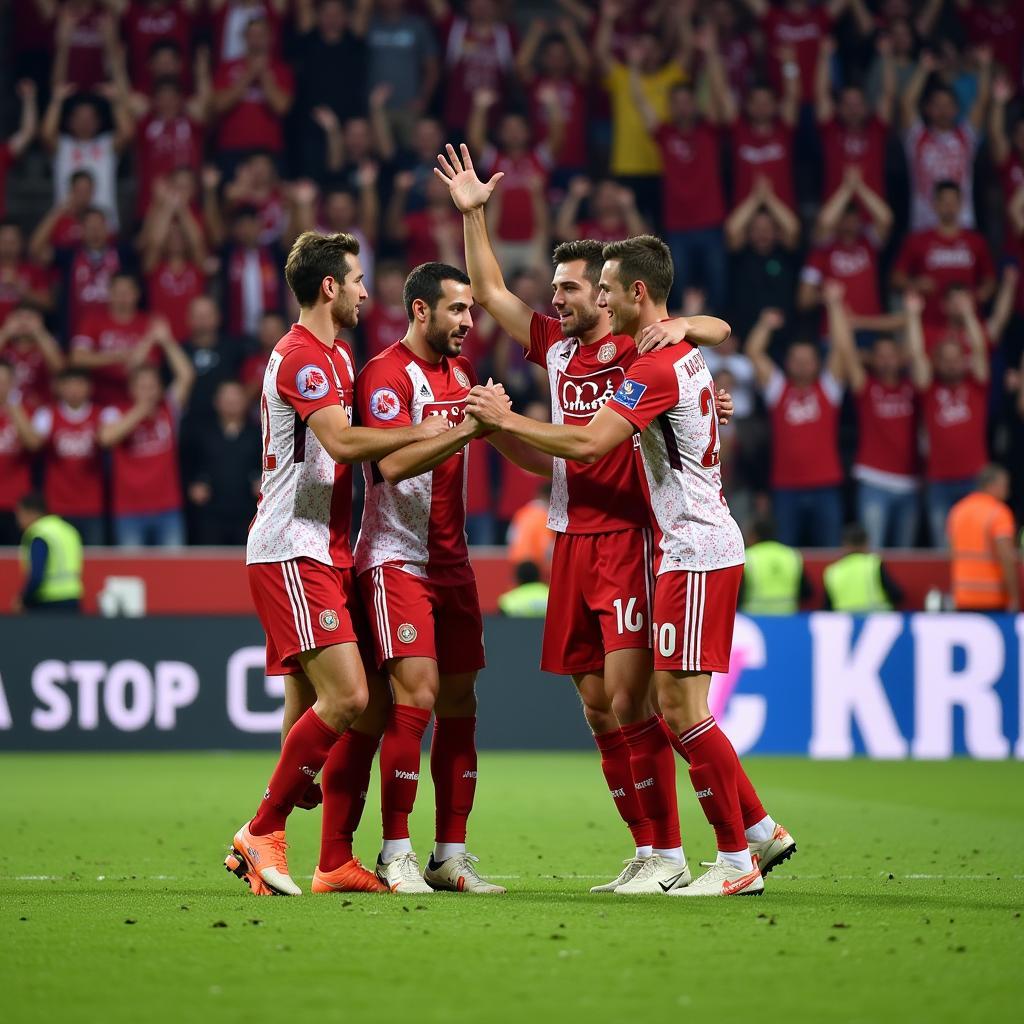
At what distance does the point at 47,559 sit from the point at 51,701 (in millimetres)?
1192

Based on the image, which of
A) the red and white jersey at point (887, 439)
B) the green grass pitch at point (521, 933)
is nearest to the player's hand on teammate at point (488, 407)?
the green grass pitch at point (521, 933)

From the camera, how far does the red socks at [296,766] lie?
6.54 m

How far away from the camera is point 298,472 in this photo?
6.72 meters

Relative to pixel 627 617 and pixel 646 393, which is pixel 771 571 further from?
pixel 646 393

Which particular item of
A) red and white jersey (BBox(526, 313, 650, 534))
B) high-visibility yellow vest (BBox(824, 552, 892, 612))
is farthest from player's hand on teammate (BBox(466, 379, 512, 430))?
high-visibility yellow vest (BBox(824, 552, 892, 612))

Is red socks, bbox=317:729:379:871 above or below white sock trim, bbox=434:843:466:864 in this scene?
above

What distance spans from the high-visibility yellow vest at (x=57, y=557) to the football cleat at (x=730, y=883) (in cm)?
857

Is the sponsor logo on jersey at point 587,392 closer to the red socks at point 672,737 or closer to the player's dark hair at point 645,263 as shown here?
the player's dark hair at point 645,263

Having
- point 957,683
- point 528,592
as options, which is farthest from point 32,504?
point 957,683

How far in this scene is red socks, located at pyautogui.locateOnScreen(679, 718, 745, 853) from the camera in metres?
6.51

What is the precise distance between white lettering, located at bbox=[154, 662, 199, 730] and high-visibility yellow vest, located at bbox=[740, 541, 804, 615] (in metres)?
4.50

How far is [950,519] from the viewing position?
1471 centimetres

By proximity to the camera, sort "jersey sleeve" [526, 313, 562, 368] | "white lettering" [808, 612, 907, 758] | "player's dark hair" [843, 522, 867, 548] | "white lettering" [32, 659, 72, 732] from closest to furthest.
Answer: "jersey sleeve" [526, 313, 562, 368]
"white lettering" [808, 612, 907, 758]
"white lettering" [32, 659, 72, 732]
"player's dark hair" [843, 522, 867, 548]

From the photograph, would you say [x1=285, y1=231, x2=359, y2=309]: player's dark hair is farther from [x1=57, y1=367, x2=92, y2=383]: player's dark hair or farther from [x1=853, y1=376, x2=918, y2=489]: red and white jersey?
[x1=853, y1=376, x2=918, y2=489]: red and white jersey
